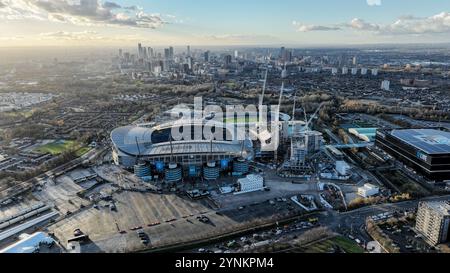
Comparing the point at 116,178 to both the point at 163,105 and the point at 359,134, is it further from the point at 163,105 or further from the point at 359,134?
the point at 163,105

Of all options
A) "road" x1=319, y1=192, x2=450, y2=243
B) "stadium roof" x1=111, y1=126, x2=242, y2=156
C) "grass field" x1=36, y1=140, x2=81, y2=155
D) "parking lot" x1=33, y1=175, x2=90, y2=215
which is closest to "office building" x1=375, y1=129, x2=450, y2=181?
"road" x1=319, y1=192, x2=450, y2=243

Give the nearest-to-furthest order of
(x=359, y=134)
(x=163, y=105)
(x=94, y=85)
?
1. (x=359, y=134)
2. (x=163, y=105)
3. (x=94, y=85)

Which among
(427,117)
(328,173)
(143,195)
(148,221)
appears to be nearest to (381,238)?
(328,173)

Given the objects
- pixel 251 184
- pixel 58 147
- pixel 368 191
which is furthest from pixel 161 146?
pixel 368 191

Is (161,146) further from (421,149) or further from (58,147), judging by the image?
(421,149)

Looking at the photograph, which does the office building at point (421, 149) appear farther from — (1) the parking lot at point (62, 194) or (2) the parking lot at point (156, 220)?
(1) the parking lot at point (62, 194)
